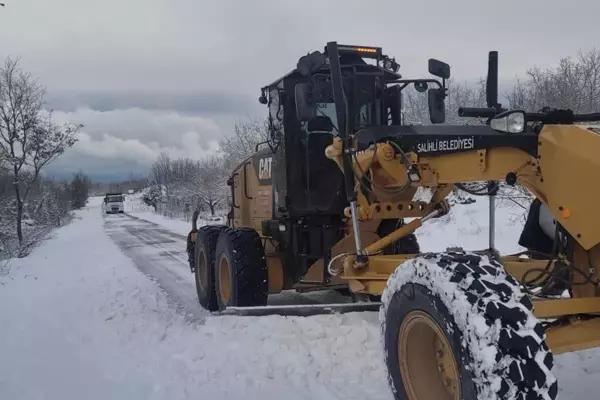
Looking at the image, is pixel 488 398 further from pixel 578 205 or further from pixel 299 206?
pixel 299 206

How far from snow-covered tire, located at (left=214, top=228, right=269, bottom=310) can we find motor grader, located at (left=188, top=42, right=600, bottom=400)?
1 centimetres

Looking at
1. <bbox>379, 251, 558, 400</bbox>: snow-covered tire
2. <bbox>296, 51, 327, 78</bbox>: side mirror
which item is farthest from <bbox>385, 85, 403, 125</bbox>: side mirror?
<bbox>379, 251, 558, 400</bbox>: snow-covered tire

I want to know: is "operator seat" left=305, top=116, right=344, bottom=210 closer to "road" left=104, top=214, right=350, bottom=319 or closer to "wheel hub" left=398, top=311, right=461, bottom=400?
"road" left=104, top=214, right=350, bottom=319

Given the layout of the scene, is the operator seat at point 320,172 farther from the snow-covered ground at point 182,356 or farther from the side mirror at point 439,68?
the side mirror at point 439,68

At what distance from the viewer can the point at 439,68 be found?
5262 millimetres

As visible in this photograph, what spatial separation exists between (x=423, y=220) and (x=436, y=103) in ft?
3.73

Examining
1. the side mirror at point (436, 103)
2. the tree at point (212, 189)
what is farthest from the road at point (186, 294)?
the tree at point (212, 189)

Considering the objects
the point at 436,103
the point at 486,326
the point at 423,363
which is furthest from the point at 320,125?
the point at 486,326

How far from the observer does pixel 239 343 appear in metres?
5.52

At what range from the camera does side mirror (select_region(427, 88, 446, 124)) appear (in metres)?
5.59

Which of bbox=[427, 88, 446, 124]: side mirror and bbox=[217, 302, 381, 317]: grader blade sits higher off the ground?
bbox=[427, 88, 446, 124]: side mirror

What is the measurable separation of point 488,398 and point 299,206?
168 inches

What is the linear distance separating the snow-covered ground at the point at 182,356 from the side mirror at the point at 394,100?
2.38 meters

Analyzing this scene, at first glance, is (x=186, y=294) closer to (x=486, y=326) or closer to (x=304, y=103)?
(x=304, y=103)
